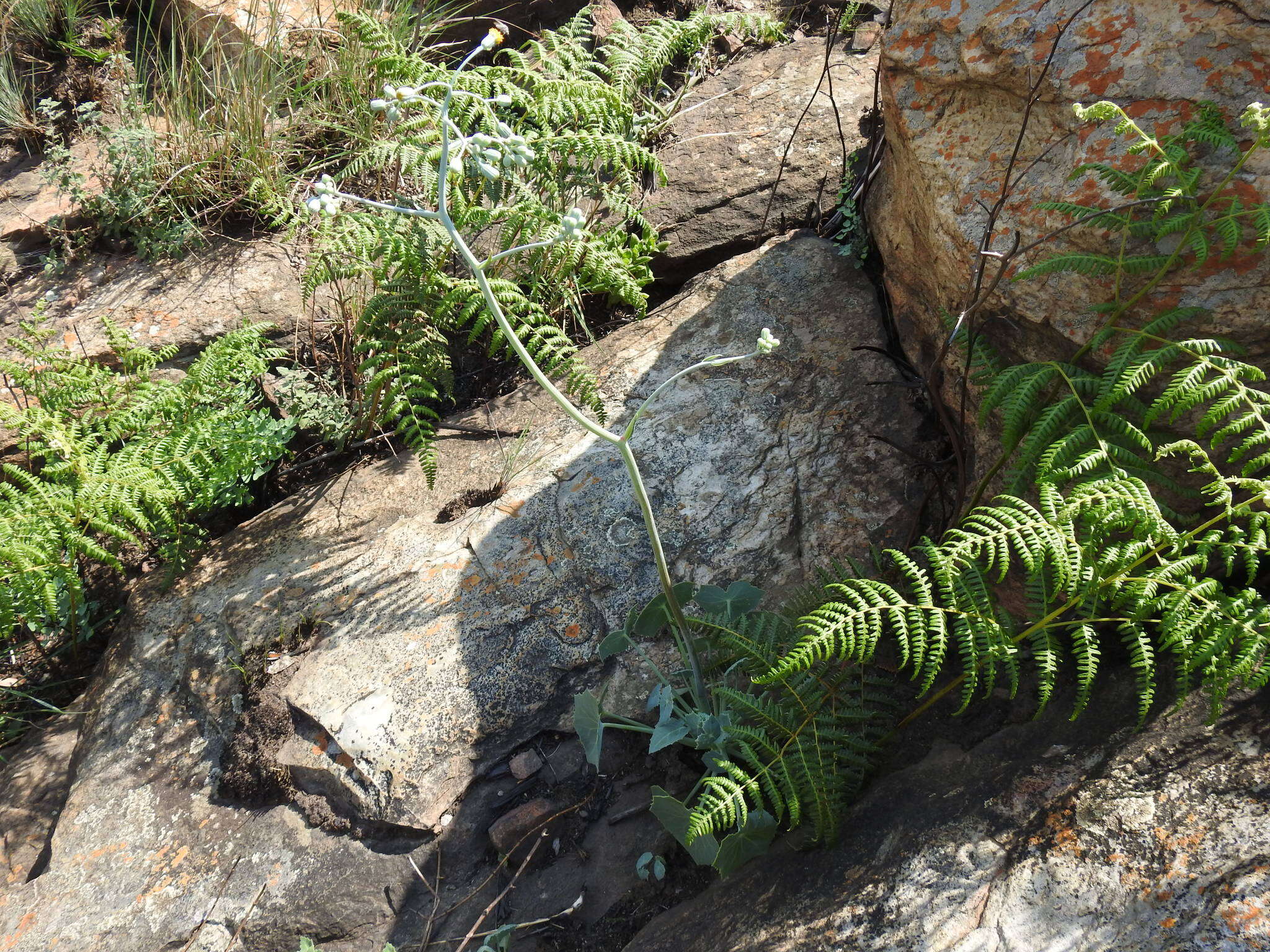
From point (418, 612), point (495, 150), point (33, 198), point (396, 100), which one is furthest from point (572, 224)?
point (33, 198)

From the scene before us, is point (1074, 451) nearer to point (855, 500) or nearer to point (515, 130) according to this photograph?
point (855, 500)

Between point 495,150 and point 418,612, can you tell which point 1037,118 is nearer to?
point 495,150

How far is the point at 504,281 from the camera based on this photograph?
3211 mm

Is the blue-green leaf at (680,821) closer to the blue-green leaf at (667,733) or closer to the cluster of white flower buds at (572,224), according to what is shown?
the blue-green leaf at (667,733)

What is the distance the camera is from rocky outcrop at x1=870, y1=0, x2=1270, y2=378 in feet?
7.29

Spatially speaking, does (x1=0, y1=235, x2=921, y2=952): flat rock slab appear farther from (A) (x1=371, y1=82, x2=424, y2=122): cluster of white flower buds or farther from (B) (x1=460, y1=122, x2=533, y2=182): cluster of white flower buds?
(A) (x1=371, y1=82, x2=424, y2=122): cluster of white flower buds

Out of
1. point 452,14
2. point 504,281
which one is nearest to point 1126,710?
point 504,281

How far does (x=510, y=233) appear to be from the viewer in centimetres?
336

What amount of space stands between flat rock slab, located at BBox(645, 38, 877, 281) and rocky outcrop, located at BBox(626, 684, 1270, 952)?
2.56m

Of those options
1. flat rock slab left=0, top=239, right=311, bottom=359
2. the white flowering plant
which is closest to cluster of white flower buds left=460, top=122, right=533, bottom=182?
the white flowering plant

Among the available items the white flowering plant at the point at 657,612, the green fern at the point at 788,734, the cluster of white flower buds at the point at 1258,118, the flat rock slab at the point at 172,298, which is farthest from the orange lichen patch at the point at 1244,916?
the flat rock slab at the point at 172,298

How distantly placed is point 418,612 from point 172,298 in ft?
7.87

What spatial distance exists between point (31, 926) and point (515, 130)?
10.5 feet

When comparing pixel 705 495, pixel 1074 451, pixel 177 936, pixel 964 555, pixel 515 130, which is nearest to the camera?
pixel 964 555
